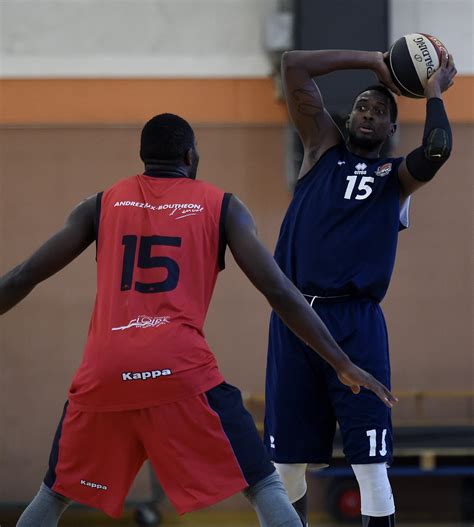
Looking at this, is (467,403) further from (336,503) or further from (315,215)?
(315,215)

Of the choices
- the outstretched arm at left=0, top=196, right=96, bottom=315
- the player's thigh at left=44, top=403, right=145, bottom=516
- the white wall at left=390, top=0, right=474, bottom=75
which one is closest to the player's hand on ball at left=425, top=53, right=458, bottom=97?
the outstretched arm at left=0, top=196, right=96, bottom=315

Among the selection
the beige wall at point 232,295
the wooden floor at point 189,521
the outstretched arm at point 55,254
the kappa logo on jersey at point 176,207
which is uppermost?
the kappa logo on jersey at point 176,207

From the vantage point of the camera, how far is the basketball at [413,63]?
4.73 metres

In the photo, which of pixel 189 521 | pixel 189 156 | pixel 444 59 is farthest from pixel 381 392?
pixel 189 521

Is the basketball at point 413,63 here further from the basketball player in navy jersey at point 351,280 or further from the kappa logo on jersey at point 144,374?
the kappa logo on jersey at point 144,374

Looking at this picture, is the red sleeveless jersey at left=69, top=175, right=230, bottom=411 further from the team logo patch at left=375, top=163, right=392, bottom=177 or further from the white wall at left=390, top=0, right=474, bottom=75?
the white wall at left=390, top=0, right=474, bottom=75

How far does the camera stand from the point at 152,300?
11.1ft

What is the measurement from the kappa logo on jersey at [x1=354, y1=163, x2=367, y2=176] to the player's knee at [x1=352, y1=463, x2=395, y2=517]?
1.30 meters

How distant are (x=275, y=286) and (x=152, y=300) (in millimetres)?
420

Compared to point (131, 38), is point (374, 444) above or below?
below

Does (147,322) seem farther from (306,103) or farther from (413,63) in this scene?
(413,63)

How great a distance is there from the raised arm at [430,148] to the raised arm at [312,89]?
0.23 meters

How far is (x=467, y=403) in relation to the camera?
28.6ft

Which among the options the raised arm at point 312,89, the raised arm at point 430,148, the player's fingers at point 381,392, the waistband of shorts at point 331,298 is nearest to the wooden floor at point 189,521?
the waistband of shorts at point 331,298
